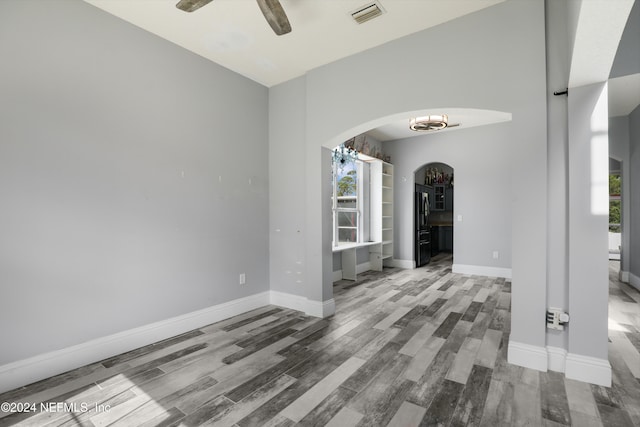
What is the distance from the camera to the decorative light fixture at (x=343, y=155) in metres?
5.38

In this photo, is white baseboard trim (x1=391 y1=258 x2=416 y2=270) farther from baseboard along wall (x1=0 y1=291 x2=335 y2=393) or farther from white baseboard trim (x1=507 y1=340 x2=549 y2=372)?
white baseboard trim (x1=507 y1=340 x2=549 y2=372)

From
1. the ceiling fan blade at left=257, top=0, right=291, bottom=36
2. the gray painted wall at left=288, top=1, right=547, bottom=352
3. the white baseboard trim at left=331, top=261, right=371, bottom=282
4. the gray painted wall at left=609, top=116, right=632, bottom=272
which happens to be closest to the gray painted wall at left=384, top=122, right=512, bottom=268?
the white baseboard trim at left=331, top=261, right=371, bottom=282

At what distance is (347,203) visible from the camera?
5.97 m

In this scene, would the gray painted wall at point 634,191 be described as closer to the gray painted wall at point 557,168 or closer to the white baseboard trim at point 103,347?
the gray painted wall at point 557,168

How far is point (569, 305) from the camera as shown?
225 centimetres

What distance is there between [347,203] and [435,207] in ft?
14.7

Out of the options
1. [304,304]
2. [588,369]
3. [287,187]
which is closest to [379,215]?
[287,187]

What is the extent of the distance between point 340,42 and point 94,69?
2.29 meters

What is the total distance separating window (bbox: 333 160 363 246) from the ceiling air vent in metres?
2.99

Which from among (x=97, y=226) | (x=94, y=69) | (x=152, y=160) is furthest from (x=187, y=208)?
(x=94, y=69)

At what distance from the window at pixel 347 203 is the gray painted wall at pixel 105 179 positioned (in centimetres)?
240

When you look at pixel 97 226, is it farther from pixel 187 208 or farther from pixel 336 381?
pixel 336 381

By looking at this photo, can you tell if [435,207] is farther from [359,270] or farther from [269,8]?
[269,8]

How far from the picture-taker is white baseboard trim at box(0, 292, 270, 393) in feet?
6.92
